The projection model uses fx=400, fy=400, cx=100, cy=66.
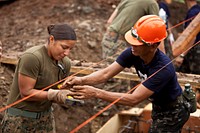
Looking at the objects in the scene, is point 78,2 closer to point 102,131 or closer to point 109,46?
point 109,46

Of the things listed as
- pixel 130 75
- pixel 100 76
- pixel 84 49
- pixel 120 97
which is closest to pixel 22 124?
pixel 100 76

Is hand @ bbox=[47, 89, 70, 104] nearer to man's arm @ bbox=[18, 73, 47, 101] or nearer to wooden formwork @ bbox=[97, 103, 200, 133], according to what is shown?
man's arm @ bbox=[18, 73, 47, 101]

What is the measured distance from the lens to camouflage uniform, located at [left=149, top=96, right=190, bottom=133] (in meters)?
4.71

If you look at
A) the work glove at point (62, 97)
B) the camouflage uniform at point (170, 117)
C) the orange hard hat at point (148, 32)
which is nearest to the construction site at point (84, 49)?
the work glove at point (62, 97)

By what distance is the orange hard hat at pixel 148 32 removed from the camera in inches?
169

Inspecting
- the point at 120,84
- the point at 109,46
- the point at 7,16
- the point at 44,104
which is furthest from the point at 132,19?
the point at 7,16

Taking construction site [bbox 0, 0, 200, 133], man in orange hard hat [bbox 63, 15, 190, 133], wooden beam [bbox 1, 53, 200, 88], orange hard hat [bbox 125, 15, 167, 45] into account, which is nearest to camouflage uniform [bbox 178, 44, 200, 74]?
construction site [bbox 0, 0, 200, 133]

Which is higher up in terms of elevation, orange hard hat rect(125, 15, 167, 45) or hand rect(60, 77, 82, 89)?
orange hard hat rect(125, 15, 167, 45)

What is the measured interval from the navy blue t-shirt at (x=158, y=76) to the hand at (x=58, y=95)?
85cm

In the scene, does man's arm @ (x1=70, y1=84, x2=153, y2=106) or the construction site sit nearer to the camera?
man's arm @ (x1=70, y1=84, x2=153, y2=106)

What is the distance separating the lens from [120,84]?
25.1ft

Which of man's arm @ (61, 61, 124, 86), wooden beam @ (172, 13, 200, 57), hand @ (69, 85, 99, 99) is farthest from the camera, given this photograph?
wooden beam @ (172, 13, 200, 57)

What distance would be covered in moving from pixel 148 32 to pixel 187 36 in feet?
11.4

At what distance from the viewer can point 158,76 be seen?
4250 millimetres
